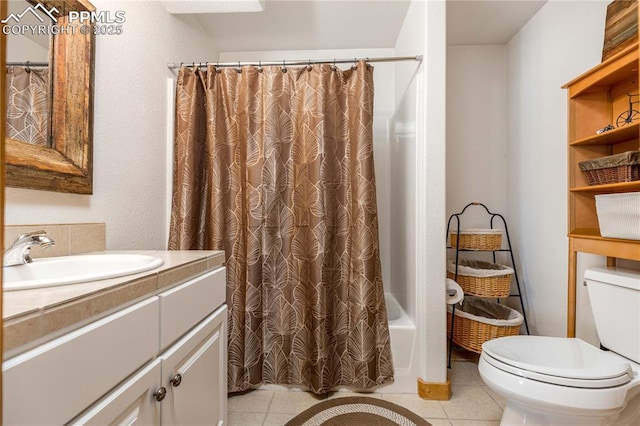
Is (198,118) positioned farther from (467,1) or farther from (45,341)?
(467,1)

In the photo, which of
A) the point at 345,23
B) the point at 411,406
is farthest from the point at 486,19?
the point at 411,406

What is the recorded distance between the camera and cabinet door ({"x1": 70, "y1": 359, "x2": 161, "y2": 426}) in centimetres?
59

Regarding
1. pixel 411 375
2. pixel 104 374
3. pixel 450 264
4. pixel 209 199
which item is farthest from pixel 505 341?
pixel 209 199

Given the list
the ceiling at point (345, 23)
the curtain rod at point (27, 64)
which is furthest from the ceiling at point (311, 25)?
the curtain rod at point (27, 64)

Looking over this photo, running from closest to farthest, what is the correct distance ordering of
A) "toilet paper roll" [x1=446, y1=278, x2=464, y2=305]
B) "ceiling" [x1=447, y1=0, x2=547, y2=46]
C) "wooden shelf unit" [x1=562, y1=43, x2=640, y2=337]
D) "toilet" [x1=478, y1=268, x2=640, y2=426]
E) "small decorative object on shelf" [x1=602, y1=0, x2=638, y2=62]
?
"toilet" [x1=478, y1=268, x2=640, y2=426], "small decorative object on shelf" [x1=602, y1=0, x2=638, y2=62], "wooden shelf unit" [x1=562, y1=43, x2=640, y2=337], "toilet paper roll" [x1=446, y1=278, x2=464, y2=305], "ceiling" [x1=447, y1=0, x2=547, y2=46]

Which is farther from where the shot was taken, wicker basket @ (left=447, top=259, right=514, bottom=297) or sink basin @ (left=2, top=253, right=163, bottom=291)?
wicker basket @ (left=447, top=259, right=514, bottom=297)

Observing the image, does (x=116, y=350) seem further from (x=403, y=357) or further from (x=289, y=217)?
(x=403, y=357)

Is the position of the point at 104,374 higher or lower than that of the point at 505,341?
higher

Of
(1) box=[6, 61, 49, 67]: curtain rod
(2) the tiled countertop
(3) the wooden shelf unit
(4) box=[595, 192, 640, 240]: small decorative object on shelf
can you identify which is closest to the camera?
(2) the tiled countertop

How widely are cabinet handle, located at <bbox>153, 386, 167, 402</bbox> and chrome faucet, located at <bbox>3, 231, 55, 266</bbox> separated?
530 millimetres

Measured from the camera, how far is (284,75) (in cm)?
173

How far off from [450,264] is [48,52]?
240 centimetres

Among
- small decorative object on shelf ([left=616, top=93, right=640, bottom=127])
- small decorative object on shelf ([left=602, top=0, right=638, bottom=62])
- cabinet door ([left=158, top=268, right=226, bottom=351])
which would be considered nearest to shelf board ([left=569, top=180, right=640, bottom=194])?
small decorative object on shelf ([left=616, top=93, right=640, bottom=127])

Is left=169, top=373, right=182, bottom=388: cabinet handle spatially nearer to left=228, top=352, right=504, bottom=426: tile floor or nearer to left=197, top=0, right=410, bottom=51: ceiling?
left=228, top=352, right=504, bottom=426: tile floor
